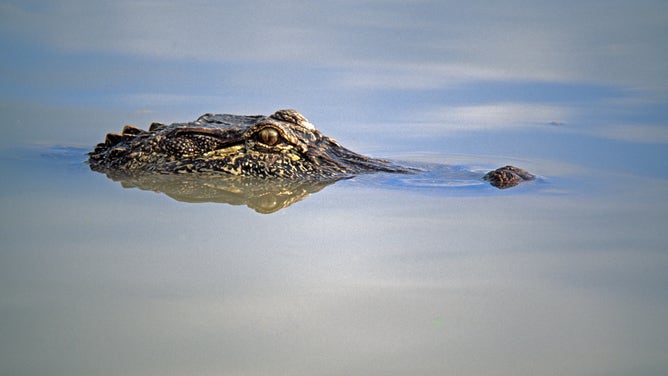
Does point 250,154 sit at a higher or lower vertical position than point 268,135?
lower

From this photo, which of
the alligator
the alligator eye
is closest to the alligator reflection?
the alligator

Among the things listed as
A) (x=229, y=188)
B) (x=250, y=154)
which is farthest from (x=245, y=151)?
(x=229, y=188)

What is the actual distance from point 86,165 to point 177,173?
1.63 metres

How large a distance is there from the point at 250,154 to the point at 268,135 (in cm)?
28

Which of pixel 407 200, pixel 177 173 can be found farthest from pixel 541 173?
pixel 177 173

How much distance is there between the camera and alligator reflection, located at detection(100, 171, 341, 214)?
721 centimetres

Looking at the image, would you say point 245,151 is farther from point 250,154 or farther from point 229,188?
point 229,188

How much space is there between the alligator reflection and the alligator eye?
17.1 inches

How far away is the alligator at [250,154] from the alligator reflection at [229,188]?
0.45ft

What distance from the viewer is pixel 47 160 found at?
971cm

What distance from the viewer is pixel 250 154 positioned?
8.45m

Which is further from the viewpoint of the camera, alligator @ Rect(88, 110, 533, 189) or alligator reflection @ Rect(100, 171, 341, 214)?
alligator @ Rect(88, 110, 533, 189)

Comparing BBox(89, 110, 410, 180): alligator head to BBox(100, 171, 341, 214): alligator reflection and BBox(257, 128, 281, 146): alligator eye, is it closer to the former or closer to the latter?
BBox(257, 128, 281, 146): alligator eye

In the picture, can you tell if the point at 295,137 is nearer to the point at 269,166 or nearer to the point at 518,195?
the point at 269,166
